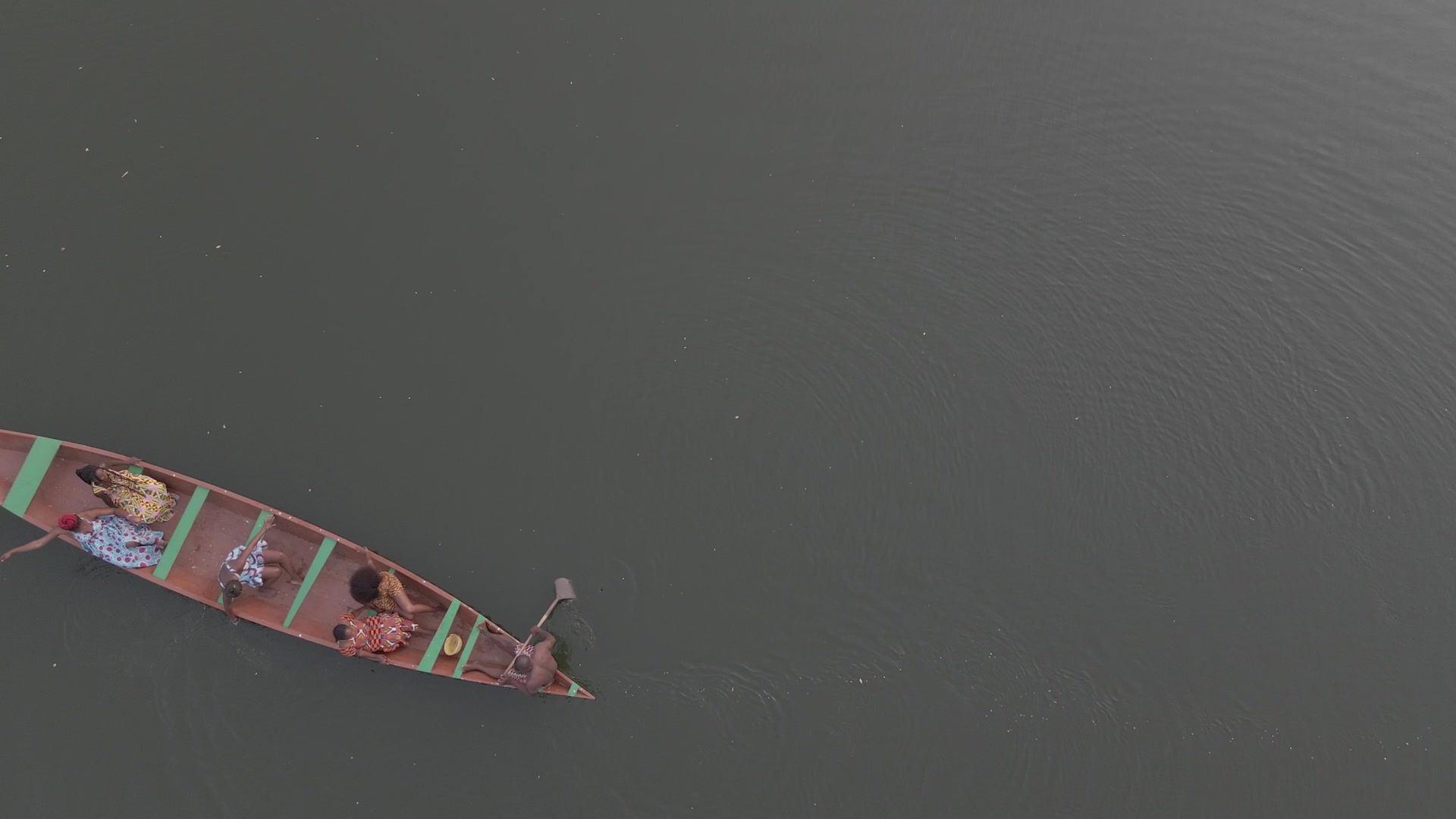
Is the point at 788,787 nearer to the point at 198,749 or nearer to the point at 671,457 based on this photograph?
the point at 671,457

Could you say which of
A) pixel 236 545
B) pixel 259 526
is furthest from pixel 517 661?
pixel 236 545

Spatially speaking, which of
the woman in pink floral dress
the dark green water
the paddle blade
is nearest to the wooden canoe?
the woman in pink floral dress

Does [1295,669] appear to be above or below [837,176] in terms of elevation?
below

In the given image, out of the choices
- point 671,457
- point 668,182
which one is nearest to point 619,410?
point 671,457

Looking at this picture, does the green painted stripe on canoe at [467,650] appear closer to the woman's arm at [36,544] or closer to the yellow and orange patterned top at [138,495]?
the yellow and orange patterned top at [138,495]

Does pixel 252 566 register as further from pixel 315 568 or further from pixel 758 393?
pixel 758 393

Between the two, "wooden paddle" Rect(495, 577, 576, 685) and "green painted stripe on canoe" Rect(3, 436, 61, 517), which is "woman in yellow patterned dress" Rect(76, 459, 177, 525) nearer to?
"green painted stripe on canoe" Rect(3, 436, 61, 517)
